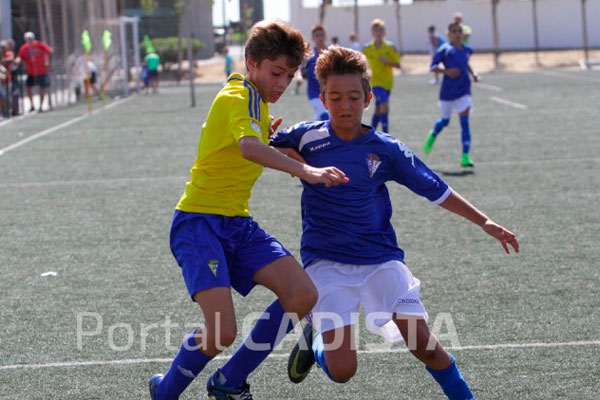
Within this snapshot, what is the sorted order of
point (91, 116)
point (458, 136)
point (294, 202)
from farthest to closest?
point (91, 116) < point (458, 136) < point (294, 202)

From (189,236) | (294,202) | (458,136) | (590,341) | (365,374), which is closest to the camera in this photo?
(189,236)

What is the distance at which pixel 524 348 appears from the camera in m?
5.23

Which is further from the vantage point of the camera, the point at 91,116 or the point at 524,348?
the point at 91,116

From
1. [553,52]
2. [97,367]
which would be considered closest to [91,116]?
[97,367]

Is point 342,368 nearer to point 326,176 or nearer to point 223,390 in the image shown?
point 223,390

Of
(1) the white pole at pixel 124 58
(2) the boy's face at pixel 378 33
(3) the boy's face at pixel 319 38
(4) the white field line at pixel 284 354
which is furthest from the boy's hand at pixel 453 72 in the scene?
(1) the white pole at pixel 124 58

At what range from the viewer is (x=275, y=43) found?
4281 mm

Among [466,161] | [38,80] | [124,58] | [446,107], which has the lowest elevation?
[466,161]

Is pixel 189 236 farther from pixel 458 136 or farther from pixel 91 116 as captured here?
pixel 91 116

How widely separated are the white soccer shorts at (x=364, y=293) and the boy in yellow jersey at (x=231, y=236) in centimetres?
11

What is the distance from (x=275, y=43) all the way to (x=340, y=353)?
1.32 meters

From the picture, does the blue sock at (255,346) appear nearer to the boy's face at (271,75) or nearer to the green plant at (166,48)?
the boy's face at (271,75)

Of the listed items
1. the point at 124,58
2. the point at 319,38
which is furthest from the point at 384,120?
the point at 124,58

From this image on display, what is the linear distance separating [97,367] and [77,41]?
86.7 feet
